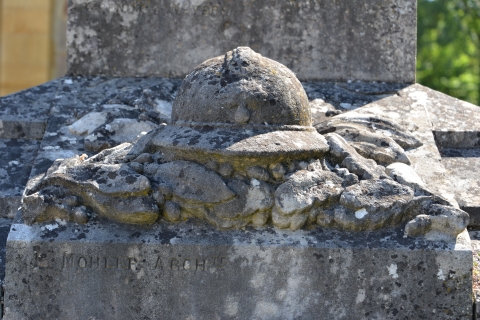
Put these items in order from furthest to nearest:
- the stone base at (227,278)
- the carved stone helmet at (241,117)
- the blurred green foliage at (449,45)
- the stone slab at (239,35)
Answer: the blurred green foliage at (449,45)
the stone slab at (239,35)
the carved stone helmet at (241,117)
the stone base at (227,278)

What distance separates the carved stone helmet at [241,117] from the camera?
408 cm

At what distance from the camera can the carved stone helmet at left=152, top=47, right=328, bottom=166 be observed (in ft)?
13.4

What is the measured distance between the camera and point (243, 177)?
4098 mm

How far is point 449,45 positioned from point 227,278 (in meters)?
10.0

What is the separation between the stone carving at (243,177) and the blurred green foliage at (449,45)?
28.2 feet

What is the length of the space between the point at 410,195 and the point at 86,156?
1767mm

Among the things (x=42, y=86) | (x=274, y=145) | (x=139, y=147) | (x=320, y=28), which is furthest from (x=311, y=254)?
(x=42, y=86)

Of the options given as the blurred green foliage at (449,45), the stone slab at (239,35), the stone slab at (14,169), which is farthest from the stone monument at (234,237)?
the blurred green foliage at (449,45)

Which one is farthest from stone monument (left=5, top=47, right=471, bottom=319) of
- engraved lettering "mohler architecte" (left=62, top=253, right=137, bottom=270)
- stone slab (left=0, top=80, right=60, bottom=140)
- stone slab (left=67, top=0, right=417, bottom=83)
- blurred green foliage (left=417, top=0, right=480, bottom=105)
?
blurred green foliage (left=417, top=0, right=480, bottom=105)

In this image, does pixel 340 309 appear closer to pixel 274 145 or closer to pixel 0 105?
pixel 274 145

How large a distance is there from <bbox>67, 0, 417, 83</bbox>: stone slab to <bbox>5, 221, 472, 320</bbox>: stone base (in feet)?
7.06

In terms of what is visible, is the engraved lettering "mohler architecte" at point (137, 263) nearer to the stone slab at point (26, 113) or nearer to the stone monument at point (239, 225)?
the stone monument at point (239, 225)

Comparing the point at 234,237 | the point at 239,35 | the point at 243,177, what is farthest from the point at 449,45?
the point at 234,237

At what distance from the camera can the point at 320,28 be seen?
232 inches
